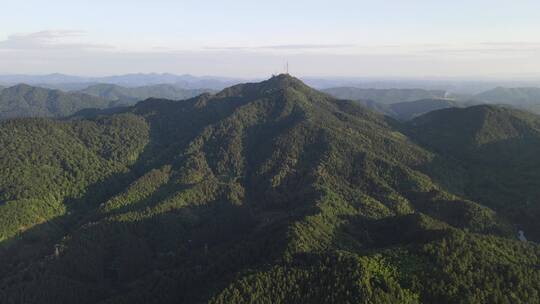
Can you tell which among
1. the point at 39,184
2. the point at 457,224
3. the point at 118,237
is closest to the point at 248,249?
the point at 118,237

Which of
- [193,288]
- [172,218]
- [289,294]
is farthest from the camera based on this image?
[172,218]

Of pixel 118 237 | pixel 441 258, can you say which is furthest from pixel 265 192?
pixel 441 258

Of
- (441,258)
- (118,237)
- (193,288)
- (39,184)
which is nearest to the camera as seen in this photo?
(441,258)

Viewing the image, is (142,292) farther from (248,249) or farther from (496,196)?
(496,196)

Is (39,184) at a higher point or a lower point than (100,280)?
higher

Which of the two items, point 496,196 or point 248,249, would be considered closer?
point 248,249

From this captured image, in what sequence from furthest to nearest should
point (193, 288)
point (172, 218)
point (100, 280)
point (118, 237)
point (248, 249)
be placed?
point (172, 218), point (118, 237), point (100, 280), point (248, 249), point (193, 288)

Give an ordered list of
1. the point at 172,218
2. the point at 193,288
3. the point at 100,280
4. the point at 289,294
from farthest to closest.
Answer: the point at 172,218 < the point at 100,280 < the point at 193,288 < the point at 289,294

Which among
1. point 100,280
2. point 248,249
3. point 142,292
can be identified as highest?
point 248,249

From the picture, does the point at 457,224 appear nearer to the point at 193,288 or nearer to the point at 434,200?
the point at 434,200
